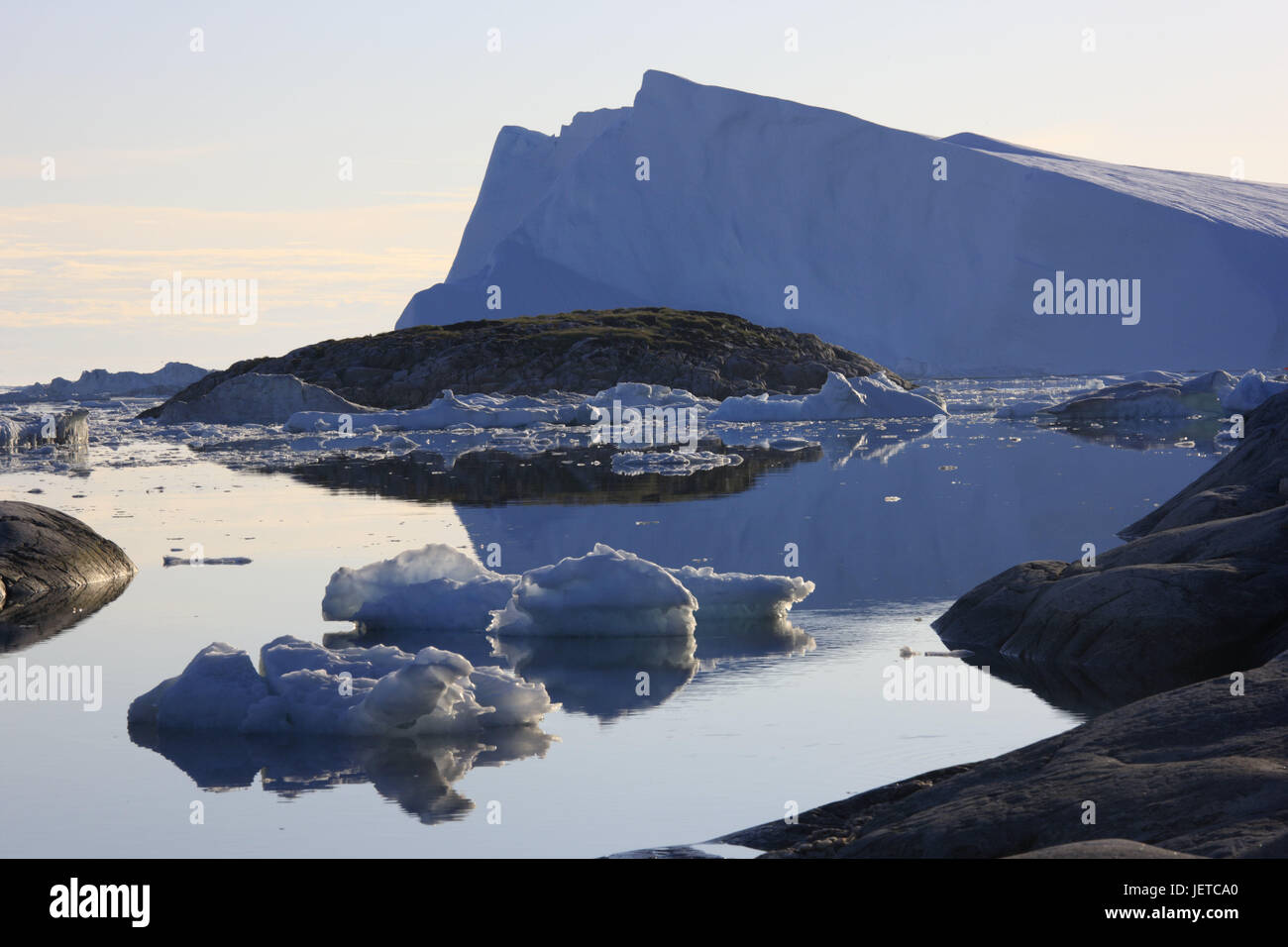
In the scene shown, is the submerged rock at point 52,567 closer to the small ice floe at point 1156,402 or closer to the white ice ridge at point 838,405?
the white ice ridge at point 838,405

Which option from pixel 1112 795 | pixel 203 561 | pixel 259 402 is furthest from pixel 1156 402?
pixel 1112 795

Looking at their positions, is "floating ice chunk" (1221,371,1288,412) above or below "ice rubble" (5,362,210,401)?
below

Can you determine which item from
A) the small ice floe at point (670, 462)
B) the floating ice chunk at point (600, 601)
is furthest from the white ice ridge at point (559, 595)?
the small ice floe at point (670, 462)

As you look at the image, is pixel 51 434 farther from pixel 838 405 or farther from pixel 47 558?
pixel 47 558

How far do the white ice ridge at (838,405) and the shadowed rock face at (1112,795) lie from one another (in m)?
23.8

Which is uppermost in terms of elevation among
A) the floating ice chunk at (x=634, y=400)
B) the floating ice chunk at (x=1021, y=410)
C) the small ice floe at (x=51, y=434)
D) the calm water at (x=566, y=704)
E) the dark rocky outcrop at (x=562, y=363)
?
the dark rocky outcrop at (x=562, y=363)

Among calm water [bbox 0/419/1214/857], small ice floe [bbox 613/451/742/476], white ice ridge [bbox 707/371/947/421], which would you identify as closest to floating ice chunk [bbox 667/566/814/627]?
calm water [bbox 0/419/1214/857]

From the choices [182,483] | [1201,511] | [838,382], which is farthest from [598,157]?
[1201,511]

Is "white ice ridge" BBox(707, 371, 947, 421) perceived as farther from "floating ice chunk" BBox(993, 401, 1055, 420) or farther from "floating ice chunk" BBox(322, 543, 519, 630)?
"floating ice chunk" BBox(322, 543, 519, 630)

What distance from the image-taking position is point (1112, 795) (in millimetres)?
3373

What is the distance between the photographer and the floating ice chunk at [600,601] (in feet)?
21.9

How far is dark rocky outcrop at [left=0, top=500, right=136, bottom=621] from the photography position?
8.12 m

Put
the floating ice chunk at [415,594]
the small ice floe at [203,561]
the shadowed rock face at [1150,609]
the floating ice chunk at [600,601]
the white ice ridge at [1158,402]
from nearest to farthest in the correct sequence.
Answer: the shadowed rock face at [1150,609]
the floating ice chunk at [600,601]
the floating ice chunk at [415,594]
the small ice floe at [203,561]
the white ice ridge at [1158,402]
